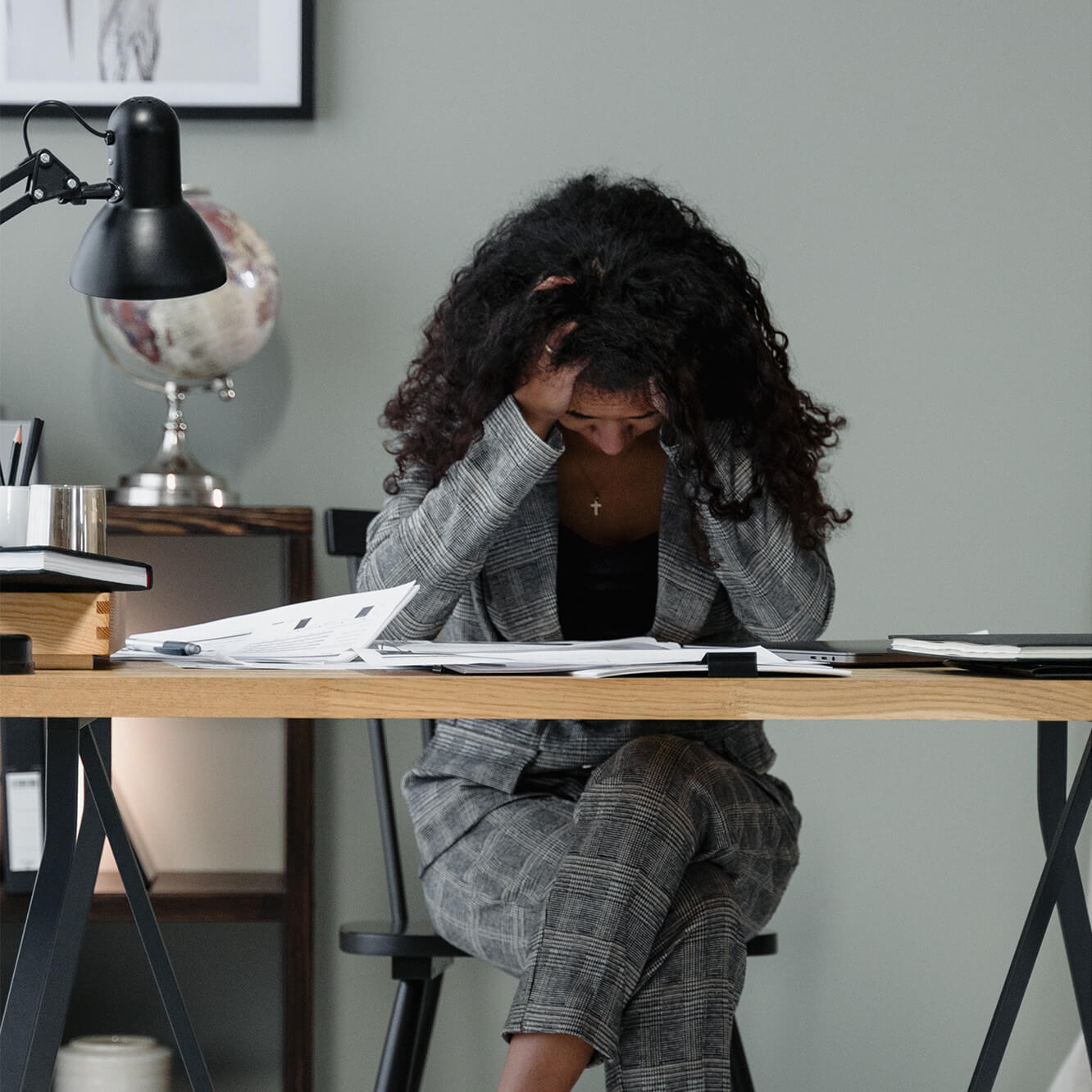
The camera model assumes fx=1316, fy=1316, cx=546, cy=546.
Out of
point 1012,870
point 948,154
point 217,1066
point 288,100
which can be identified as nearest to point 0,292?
point 288,100

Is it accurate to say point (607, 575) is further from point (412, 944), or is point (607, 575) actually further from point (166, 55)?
point (166, 55)

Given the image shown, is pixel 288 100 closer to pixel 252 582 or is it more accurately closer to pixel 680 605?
pixel 252 582

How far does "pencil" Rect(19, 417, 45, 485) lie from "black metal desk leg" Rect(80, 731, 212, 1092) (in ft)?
0.65

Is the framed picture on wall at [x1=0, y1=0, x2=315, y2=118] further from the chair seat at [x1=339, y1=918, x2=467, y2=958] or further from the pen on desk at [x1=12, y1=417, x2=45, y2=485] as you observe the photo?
the chair seat at [x1=339, y1=918, x2=467, y2=958]

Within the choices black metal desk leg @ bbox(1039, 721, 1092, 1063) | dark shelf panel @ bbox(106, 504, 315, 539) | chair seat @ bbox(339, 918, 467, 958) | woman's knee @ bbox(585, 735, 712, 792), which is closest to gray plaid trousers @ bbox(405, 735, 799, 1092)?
woman's knee @ bbox(585, 735, 712, 792)

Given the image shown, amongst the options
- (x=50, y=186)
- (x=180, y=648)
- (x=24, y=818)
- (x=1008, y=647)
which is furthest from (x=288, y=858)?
(x=1008, y=647)

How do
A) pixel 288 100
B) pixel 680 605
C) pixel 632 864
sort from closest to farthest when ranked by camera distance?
pixel 632 864 < pixel 680 605 < pixel 288 100

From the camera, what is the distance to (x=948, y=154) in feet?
6.15

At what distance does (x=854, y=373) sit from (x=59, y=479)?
114 cm

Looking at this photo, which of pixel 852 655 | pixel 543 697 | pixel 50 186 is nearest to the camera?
pixel 543 697

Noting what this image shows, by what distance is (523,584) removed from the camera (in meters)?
1.28

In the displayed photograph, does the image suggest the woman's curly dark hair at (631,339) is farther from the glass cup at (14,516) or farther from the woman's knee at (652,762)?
the glass cup at (14,516)

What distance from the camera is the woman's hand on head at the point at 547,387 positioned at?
1074 mm

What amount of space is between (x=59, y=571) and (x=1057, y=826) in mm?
826
